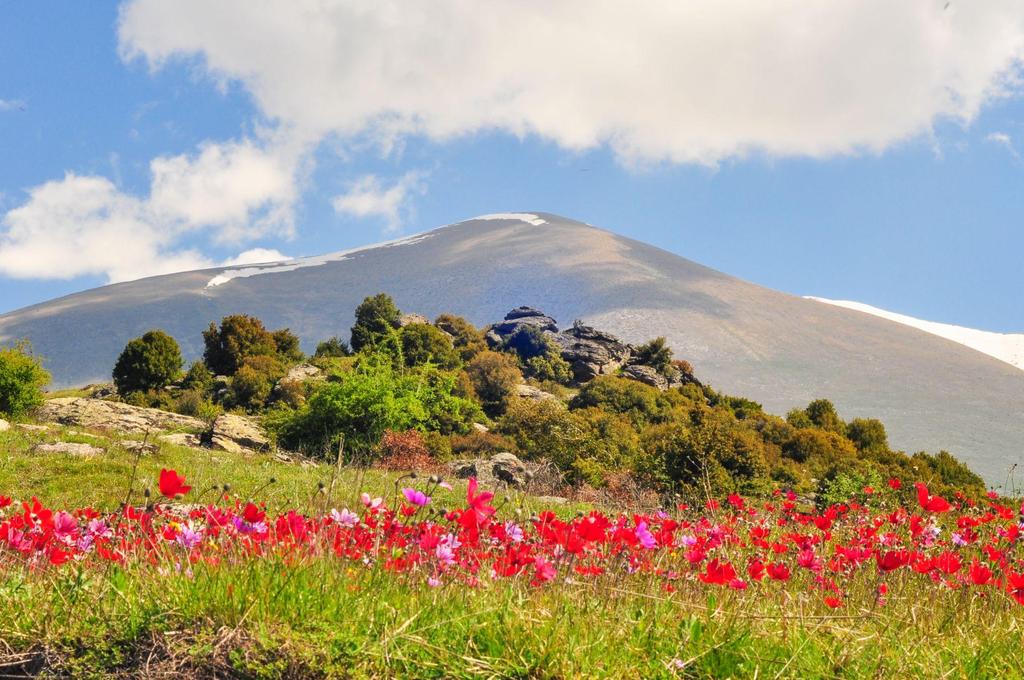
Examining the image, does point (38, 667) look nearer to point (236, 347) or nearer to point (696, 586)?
point (696, 586)

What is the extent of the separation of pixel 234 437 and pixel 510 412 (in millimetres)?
7527

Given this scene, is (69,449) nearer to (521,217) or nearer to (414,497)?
(414,497)

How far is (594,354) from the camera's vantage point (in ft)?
93.0

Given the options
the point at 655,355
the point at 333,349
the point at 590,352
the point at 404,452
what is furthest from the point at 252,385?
the point at 655,355

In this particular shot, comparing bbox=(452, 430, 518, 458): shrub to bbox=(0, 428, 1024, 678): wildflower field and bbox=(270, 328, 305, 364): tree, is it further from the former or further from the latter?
bbox=(0, 428, 1024, 678): wildflower field

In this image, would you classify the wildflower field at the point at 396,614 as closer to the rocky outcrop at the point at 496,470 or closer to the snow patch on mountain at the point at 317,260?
the rocky outcrop at the point at 496,470

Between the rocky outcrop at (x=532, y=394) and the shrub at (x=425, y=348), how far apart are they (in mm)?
2682

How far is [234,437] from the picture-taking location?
608 inches

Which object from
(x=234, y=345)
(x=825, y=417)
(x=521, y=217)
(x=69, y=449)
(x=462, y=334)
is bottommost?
(x=825, y=417)

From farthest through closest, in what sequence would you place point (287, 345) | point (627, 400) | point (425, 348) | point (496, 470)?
point (287, 345) < point (425, 348) < point (627, 400) < point (496, 470)

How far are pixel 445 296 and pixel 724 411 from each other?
2698 cm

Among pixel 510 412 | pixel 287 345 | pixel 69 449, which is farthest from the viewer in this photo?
pixel 287 345

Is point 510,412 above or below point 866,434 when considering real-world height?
above

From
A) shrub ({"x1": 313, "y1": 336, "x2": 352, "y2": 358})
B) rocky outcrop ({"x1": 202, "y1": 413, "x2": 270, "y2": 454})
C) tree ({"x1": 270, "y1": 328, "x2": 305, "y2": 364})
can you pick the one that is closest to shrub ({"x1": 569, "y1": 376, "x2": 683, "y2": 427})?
rocky outcrop ({"x1": 202, "y1": 413, "x2": 270, "y2": 454})
